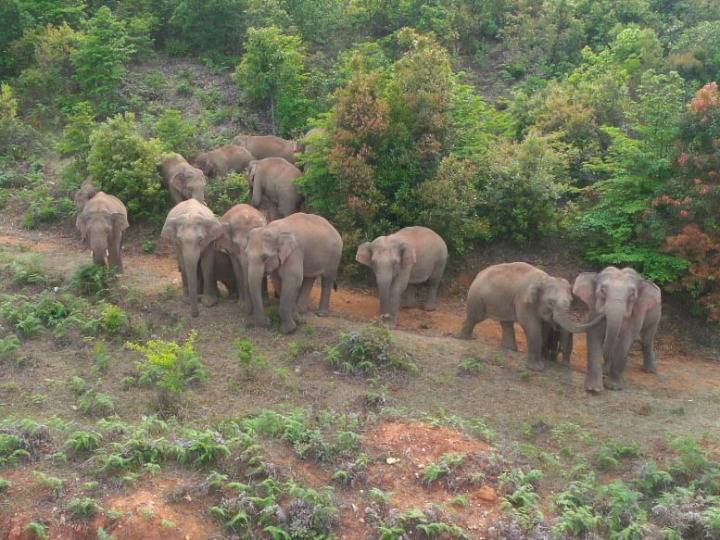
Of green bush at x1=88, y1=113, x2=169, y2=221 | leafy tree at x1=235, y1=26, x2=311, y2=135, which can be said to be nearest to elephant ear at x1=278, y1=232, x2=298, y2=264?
green bush at x1=88, y1=113, x2=169, y2=221

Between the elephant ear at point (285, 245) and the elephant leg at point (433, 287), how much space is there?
3.24 m

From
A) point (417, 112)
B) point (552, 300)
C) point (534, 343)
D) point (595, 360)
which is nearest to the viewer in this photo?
point (595, 360)

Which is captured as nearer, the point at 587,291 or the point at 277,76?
the point at 587,291

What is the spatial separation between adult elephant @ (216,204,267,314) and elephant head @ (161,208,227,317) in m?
0.15

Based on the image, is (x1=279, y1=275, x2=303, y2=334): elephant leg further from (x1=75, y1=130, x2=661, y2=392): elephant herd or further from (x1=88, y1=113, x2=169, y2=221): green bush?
(x1=88, y1=113, x2=169, y2=221): green bush

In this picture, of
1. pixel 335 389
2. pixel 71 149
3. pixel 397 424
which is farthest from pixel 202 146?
pixel 397 424

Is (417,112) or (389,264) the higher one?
(417,112)

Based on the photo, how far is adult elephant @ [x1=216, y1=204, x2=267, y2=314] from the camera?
13.7m

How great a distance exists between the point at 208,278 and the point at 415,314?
3882 millimetres

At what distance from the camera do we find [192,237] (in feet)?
43.8

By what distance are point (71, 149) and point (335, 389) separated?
10.7 meters

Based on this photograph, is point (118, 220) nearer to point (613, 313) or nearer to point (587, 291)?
point (587, 291)

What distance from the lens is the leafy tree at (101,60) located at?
2291 centimetres

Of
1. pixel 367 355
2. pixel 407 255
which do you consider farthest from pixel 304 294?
pixel 367 355
